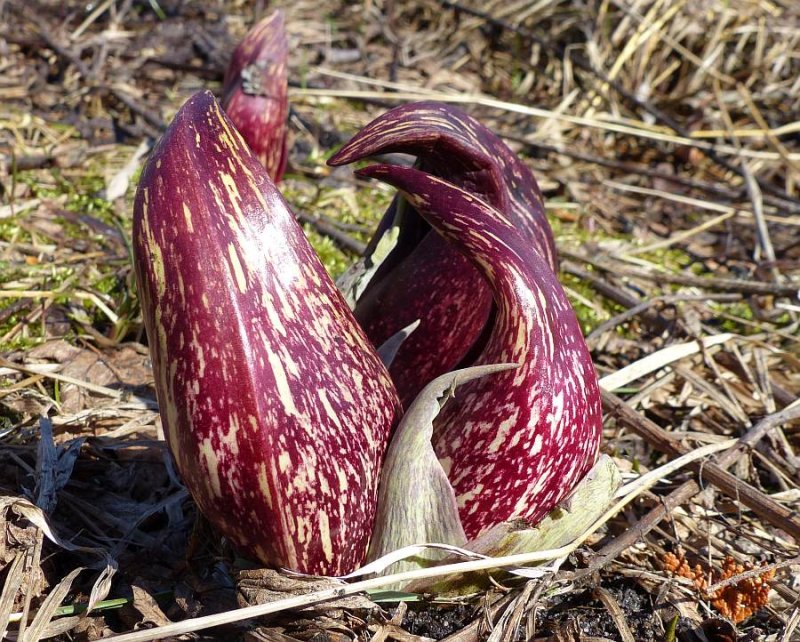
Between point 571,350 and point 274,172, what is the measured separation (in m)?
2.48

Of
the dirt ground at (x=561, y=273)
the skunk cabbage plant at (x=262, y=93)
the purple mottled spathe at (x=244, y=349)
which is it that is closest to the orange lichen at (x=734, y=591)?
the dirt ground at (x=561, y=273)

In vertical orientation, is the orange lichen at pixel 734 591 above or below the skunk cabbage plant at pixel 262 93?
below

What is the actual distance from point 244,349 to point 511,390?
50 centimetres

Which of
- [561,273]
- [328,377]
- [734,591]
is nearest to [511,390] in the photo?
[328,377]

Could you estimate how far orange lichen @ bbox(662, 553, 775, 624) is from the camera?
177cm

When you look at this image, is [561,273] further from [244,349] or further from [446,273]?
[244,349]

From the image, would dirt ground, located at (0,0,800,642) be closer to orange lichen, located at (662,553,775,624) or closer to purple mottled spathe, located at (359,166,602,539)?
orange lichen, located at (662,553,775,624)

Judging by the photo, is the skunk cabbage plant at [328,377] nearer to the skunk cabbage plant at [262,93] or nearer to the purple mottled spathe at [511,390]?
the purple mottled spathe at [511,390]

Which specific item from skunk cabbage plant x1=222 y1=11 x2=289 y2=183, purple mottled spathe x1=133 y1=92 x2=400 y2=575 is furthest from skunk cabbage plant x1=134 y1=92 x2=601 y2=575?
skunk cabbage plant x1=222 y1=11 x2=289 y2=183

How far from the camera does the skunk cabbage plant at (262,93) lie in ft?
11.8

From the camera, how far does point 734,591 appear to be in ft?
5.91

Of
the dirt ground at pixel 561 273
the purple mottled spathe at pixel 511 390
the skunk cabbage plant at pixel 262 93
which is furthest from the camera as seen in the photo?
the skunk cabbage plant at pixel 262 93

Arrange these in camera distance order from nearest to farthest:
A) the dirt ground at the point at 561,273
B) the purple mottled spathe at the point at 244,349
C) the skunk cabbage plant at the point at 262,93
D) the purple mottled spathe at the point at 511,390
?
the purple mottled spathe at the point at 244,349 → the purple mottled spathe at the point at 511,390 → the dirt ground at the point at 561,273 → the skunk cabbage plant at the point at 262,93

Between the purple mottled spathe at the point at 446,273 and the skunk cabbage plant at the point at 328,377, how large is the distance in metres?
0.01
